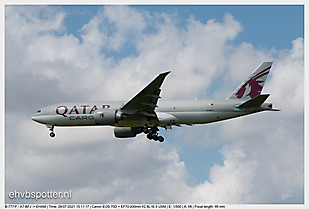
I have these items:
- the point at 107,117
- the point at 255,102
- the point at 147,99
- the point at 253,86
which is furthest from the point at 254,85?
the point at 107,117

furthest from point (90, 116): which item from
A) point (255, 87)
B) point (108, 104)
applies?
point (255, 87)

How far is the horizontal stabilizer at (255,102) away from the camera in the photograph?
90.2ft

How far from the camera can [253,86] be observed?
32156mm

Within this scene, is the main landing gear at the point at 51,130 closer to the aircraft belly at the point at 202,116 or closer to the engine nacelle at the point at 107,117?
the engine nacelle at the point at 107,117

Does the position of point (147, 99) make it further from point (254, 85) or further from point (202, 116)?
point (254, 85)

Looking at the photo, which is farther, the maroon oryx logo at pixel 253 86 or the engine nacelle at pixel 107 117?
the maroon oryx logo at pixel 253 86

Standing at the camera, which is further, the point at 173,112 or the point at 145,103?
the point at 173,112

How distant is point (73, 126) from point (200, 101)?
42.4 feet

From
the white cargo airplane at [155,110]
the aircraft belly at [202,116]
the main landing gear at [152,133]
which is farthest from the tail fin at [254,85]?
the main landing gear at [152,133]

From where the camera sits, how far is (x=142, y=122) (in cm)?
2984

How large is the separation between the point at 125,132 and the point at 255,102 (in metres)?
14.0

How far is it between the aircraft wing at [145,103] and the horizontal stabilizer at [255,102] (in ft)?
26.4

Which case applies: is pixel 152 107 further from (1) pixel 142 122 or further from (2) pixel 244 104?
(2) pixel 244 104

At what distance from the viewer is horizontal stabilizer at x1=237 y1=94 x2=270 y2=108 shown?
27.5 meters
